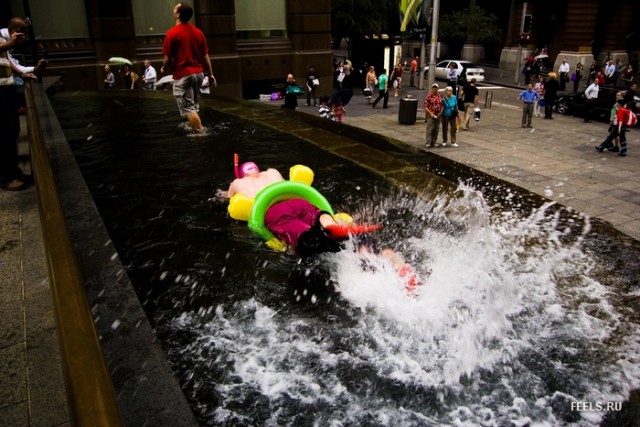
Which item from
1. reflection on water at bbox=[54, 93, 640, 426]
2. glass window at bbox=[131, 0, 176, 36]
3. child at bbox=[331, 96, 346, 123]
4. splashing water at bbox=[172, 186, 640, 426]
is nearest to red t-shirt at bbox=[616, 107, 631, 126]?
child at bbox=[331, 96, 346, 123]

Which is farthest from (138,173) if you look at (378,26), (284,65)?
(378,26)

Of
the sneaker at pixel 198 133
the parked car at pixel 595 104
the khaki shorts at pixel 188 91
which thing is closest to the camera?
the khaki shorts at pixel 188 91

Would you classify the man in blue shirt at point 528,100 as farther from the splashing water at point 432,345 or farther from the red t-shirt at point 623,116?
the splashing water at point 432,345

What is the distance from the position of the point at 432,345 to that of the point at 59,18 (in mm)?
20797

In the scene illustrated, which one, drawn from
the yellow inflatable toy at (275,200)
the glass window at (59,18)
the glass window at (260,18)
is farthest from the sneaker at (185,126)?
the glass window at (260,18)

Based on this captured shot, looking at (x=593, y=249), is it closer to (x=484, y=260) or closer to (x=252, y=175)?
(x=484, y=260)

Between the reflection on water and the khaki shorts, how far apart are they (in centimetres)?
223

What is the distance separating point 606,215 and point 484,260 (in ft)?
18.9

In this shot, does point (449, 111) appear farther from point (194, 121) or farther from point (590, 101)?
point (590, 101)

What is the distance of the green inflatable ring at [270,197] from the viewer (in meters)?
5.47

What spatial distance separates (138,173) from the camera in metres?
7.21

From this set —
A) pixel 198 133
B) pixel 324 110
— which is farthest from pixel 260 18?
pixel 198 133

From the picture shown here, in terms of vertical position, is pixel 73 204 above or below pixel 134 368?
above

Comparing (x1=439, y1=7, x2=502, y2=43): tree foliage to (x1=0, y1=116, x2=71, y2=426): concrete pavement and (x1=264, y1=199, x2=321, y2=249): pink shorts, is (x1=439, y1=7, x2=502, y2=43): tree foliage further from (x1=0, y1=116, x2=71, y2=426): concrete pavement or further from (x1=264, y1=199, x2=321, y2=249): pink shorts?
(x1=0, y1=116, x2=71, y2=426): concrete pavement
